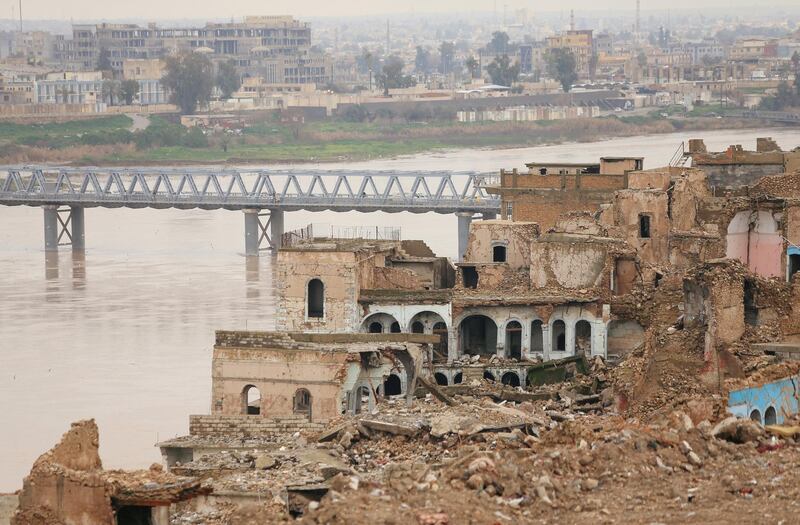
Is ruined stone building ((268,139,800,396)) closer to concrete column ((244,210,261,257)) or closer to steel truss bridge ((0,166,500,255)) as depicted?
steel truss bridge ((0,166,500,255))

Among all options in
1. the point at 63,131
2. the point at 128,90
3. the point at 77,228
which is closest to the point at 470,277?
the point at 77,228

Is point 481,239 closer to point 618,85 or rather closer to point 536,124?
point 536,124

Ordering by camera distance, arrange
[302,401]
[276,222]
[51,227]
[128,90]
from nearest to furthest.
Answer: [302,401] < [276,222] < [51,227] < [128,90]

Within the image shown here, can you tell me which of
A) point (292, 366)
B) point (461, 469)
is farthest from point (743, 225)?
point (461, 469)

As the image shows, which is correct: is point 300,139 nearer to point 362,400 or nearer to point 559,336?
point 559,336

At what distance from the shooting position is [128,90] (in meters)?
128

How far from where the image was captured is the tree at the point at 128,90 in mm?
128375

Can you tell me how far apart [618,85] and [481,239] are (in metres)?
116

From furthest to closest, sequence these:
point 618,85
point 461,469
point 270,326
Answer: point 618,85
point 270,326
point 461,469

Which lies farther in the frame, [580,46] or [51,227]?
[580,46]

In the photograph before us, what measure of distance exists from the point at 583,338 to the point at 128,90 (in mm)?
98708

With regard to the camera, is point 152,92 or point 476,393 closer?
point 476,393

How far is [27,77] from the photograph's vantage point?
13638 centimetres

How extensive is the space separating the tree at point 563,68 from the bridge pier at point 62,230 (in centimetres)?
7864
